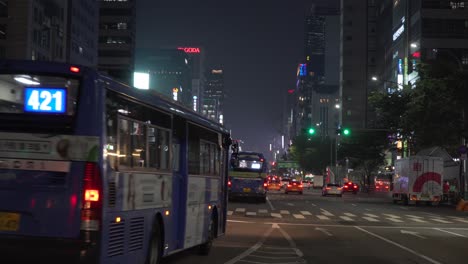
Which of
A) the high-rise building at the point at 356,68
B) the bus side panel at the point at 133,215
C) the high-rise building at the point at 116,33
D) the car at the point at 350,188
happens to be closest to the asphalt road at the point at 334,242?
the bus side panel at the point at 133,215

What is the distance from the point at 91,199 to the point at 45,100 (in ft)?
4.73

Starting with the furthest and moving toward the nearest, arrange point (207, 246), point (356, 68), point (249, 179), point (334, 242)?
point (356, 68) → point (249, 179) → point (334, 242) → point (207, 246)

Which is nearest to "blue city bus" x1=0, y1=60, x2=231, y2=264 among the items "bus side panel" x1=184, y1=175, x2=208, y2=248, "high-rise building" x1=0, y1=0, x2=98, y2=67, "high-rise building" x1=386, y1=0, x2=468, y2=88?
"bus side panel" x1=184, y1=175, x2=208, y2=248

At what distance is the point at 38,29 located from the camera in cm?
8519

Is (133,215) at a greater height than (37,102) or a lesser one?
lesser

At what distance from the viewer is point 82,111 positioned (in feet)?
28.5

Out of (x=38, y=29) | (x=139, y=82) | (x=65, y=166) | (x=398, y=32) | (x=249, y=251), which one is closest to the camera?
(x=65, y=166)

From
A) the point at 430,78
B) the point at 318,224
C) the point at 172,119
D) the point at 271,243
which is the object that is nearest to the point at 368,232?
the point at 318,224

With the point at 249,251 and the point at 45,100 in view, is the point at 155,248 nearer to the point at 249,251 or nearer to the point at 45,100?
the point at 45,100

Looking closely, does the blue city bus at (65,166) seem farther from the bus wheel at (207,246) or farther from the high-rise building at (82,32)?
the high-rise building at (82,32)

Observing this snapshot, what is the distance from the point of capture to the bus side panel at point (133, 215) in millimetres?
9016

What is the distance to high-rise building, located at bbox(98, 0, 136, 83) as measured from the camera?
135 meters

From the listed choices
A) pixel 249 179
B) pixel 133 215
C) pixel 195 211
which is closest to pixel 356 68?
pixel 249 179

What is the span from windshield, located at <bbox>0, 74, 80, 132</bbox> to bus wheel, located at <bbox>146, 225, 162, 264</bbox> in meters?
2.93
